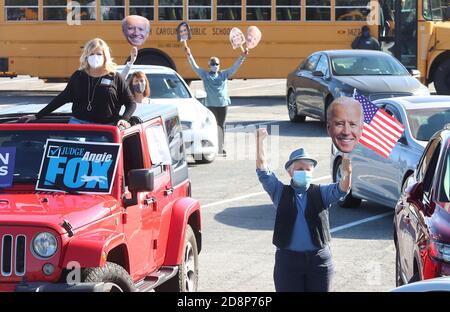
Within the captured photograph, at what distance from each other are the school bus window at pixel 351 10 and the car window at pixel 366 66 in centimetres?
695

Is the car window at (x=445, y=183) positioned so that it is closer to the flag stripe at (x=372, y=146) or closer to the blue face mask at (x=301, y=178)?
the flag stripe at (x=372, y=146)

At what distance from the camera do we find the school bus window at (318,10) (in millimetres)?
30453

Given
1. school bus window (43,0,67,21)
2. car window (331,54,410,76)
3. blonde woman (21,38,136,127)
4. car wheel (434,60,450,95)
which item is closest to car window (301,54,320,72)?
car window (331,54,410,76)

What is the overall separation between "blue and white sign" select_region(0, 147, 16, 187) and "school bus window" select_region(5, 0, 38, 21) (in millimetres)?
23185

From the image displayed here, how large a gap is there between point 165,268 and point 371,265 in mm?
2932

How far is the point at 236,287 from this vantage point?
10531mm

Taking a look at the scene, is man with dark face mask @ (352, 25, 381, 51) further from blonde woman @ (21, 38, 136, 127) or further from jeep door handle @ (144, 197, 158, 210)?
jeep door handle @ (144, 197, 158, 210)

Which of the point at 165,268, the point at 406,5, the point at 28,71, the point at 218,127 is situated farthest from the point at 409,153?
the point at 28,71

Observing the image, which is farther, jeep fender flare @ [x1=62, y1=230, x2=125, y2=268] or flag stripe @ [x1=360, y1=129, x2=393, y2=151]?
flag stripe @ [x1=360, y1=129, x2=393, y2=151]

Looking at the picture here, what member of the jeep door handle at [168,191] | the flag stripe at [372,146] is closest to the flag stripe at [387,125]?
the flag stripe at [372,146]

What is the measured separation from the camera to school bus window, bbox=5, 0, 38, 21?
1232 inches

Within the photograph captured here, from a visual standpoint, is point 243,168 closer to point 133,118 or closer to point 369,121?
point 369,121

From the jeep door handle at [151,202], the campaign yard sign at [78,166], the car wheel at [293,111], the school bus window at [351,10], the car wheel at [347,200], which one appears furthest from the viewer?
the school bus window at [351,10]

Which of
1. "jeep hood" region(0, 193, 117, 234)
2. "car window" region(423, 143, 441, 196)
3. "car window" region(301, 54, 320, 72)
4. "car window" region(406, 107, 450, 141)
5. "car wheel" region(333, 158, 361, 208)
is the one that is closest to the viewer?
"jeep hood" region(0, 193, 117, 234)
